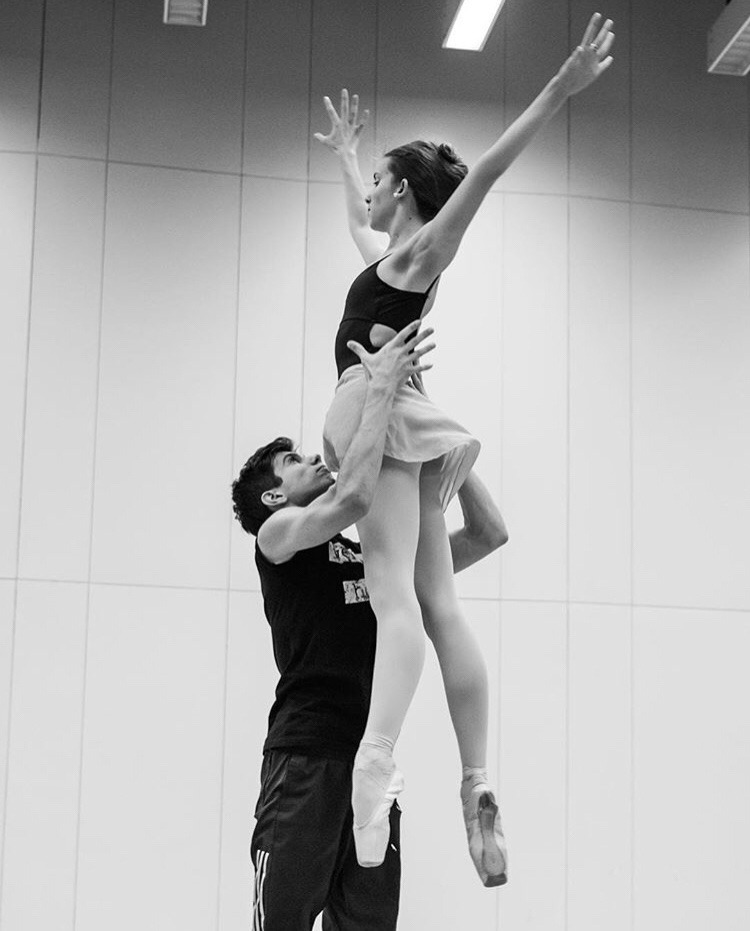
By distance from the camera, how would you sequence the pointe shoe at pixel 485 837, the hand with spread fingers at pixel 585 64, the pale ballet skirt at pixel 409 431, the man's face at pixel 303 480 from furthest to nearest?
1. the man's face at pixel 303 480
2. the pale ballet skirt at pixel 409 431
3. the pointe shoe at pixel 485 837
4. the hand with spread fingers at pixel 585 64

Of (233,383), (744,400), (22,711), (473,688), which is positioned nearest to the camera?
(473,688)

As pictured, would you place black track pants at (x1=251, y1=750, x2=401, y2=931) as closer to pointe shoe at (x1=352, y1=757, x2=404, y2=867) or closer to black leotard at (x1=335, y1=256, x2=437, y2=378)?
pointe shoe at (x1=352, y1=757, x2=404, y2=867)

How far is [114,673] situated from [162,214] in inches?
81.9

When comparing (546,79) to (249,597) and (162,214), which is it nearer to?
(162,214)

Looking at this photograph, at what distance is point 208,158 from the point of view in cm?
683

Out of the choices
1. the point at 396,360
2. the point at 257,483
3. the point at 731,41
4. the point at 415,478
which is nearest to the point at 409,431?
the point at 415,478

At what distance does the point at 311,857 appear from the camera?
411 cm

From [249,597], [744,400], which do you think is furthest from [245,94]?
[744,400]

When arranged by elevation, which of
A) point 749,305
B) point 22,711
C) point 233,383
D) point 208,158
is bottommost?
point 22,711

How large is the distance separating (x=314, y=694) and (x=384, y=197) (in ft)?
4.66

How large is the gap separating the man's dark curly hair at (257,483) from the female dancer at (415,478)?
40 cm

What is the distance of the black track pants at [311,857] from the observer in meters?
4.11

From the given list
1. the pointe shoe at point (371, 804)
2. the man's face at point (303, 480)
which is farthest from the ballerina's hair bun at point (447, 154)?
the pointe shoe at point (371, 804)

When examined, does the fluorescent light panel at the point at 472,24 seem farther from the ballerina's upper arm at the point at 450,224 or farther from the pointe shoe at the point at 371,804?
the pointe shoe at the point at 371,804
